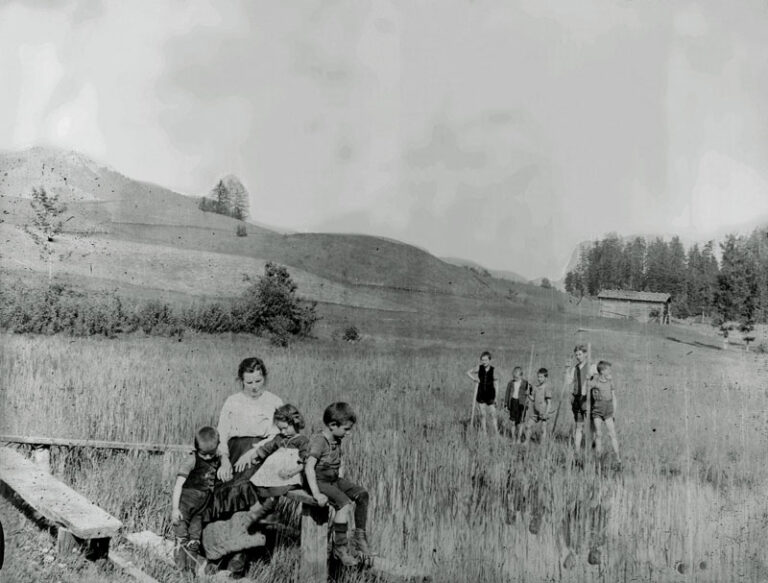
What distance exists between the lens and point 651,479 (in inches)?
191

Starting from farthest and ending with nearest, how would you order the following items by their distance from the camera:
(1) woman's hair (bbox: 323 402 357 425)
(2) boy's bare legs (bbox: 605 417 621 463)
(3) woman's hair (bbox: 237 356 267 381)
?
(2) boy's bare legs (bbox: 605 417 621 463) < (3) woman's hair (bbox: 237 356 267 381) < (1) woman's hair (bbox: 323 402 357 425)

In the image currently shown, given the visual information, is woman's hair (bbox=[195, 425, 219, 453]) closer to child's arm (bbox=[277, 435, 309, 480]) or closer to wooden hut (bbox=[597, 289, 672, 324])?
child's arm (bbox=[277, 435, 309, 480])

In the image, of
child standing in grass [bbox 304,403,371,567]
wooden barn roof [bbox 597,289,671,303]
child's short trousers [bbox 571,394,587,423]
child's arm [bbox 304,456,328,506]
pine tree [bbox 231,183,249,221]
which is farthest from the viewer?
pine tree [bbox 231,183,249,221]

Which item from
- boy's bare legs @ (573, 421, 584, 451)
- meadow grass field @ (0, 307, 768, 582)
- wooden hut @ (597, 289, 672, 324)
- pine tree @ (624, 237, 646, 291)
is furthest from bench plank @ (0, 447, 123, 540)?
pine tree @ (624, 237, 646, 291)

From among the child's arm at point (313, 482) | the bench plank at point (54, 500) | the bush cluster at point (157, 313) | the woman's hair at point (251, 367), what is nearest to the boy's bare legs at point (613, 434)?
the child's arm at point (313, 482)

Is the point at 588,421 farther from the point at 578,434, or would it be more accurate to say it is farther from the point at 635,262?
the point at 635,262

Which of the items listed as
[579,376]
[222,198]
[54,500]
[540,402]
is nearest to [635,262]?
[579,376]

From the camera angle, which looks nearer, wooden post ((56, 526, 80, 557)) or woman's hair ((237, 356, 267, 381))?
wooden post ((56, 526, 80, 557))

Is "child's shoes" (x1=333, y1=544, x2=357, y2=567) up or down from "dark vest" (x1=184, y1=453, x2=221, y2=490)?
down

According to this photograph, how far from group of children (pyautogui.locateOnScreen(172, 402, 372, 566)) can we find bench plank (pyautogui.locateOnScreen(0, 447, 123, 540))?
18.8 inches

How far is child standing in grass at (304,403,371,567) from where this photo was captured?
4070 mm

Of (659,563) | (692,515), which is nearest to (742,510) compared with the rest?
(692,515)

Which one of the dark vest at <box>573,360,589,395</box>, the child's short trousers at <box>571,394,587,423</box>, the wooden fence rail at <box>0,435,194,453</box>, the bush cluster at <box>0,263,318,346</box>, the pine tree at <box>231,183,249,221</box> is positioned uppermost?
the pine tree at <box>231,183,249,221</box>

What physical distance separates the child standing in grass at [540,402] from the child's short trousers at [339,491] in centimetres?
154
